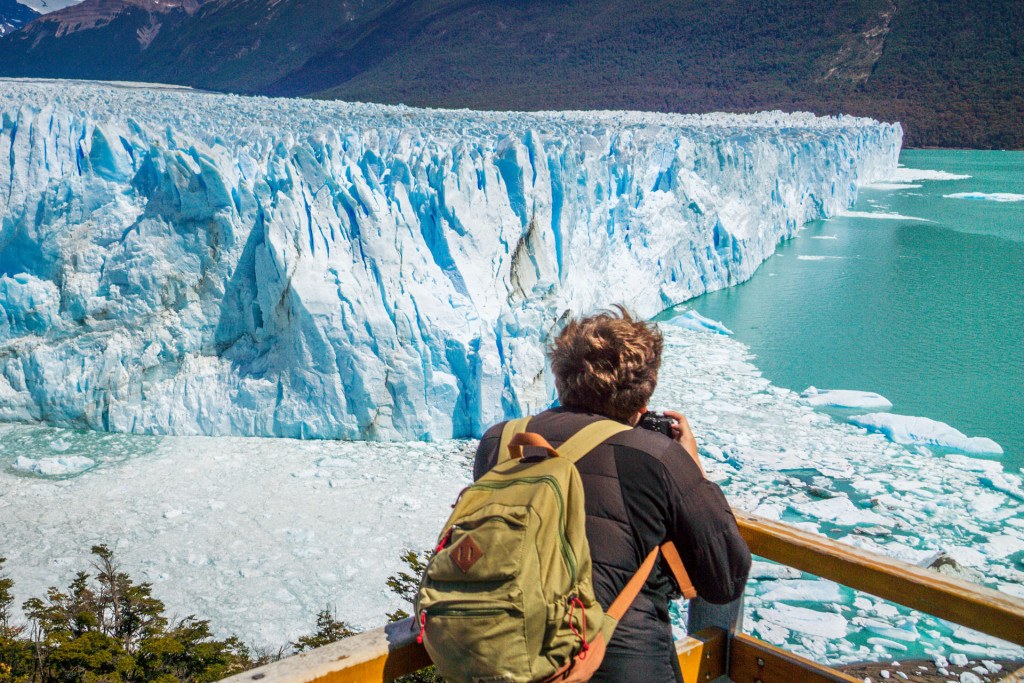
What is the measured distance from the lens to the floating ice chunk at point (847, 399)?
603cm

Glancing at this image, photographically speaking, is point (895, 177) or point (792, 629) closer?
point (792, 629)

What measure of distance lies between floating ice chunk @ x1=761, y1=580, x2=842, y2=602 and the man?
9.29ft

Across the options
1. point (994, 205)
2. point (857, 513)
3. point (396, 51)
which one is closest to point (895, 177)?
point (994, 205)

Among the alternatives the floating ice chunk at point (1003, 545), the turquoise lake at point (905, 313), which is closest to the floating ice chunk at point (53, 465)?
the floating ice chunk at point (1003, 545)

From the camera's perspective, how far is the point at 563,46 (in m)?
36.2

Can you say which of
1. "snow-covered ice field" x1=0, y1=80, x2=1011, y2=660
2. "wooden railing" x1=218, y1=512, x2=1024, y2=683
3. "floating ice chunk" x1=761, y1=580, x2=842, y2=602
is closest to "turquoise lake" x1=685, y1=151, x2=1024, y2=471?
"snow-covered ice field" x1=0, y1=80, x2=1011, y2=660

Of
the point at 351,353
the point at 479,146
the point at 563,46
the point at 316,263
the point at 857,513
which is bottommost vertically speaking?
the point at 857,513

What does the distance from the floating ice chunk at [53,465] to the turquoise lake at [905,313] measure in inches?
191

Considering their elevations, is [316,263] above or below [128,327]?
above

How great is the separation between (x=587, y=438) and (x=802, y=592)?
3.09 m

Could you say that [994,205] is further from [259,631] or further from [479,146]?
[259,631]

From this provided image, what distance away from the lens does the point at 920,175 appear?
2127 centimetres

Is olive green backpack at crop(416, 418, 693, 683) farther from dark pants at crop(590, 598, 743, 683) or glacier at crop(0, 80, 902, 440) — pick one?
glacier at crop(0, 80, 902, 440)

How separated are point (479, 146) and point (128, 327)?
363cm
